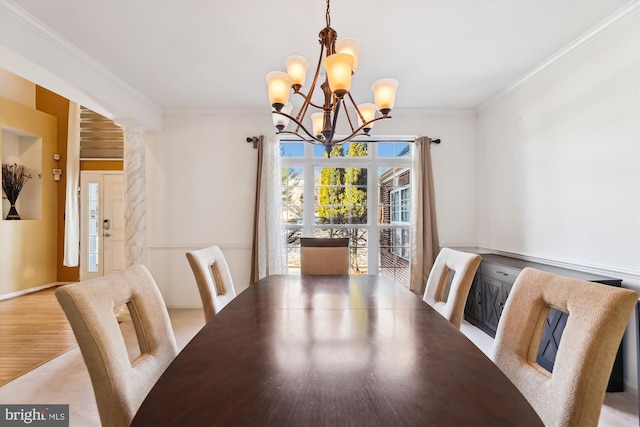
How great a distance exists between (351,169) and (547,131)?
2.19m

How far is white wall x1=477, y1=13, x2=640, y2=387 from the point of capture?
7.23ft

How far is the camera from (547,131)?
2955 millimetres

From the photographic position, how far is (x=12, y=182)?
4789mm

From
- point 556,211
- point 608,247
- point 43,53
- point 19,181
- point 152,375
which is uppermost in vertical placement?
point 43,53

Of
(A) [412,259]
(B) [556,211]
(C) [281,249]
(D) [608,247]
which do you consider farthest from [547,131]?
(C) [281,249]

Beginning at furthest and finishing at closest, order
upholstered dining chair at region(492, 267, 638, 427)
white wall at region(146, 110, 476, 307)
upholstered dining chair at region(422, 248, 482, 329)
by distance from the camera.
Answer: white wall at region(146, 110, 476, 307)
upholstered dining chair at region(422, 248, 482, 329)
upholstered dining chair at region(492, 267, 638, 427)

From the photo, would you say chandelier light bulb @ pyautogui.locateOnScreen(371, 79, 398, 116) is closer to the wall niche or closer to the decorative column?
the decorative column

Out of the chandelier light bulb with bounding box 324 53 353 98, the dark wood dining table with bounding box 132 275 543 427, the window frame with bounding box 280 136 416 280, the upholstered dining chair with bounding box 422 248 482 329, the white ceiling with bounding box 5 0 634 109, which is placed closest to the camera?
the dark wood dining table with bounding box 132 275 543 427

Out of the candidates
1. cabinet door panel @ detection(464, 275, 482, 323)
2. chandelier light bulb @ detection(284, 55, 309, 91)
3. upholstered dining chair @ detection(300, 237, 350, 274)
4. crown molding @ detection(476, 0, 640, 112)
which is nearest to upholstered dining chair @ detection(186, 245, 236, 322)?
upholstered dining chair @ detection(300, 237, 350, 274)

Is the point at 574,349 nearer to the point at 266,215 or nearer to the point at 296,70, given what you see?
the point at 296,70

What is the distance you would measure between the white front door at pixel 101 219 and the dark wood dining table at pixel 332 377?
4882 millimetres

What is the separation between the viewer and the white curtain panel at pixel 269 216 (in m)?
4.00

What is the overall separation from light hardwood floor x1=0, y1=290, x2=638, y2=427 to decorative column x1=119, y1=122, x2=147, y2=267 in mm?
1299

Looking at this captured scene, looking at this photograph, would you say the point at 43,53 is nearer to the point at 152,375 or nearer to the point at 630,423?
the point at 152,375
